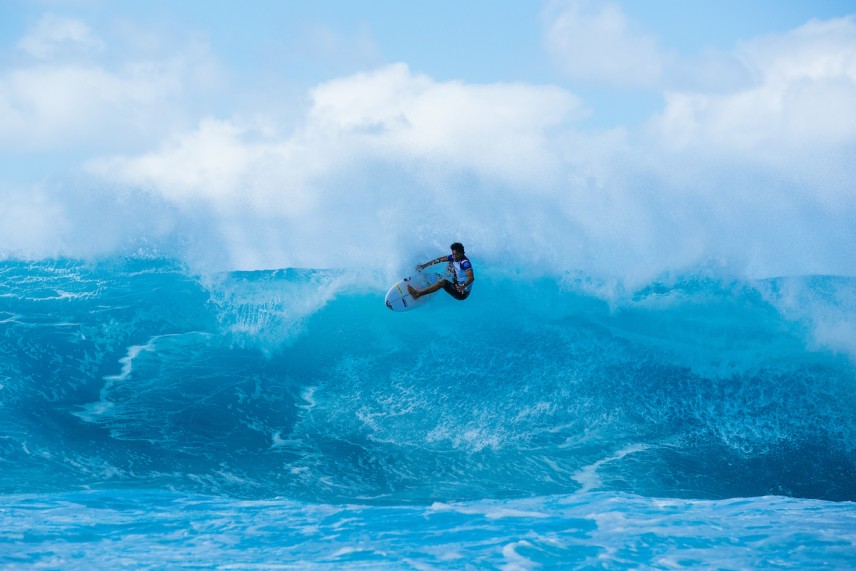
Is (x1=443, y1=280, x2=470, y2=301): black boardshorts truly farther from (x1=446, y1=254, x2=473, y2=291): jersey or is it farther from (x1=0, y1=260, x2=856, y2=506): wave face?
(x1=0, y1=260, x2=856, y2=506): wave face

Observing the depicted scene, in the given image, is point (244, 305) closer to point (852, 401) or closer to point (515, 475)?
point (515, 475)

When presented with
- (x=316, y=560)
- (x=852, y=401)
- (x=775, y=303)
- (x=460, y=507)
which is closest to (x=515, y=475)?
(x=460, y=507)

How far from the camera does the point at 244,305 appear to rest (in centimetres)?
1271

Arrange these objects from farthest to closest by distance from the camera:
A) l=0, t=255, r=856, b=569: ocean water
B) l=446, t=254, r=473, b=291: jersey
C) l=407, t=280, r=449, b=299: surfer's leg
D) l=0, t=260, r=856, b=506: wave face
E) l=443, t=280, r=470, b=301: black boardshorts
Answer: l=407, t=280, r=449, b=299: surfer's leg < l=443, t=280, r=470, b=301: black boardshorts < l=446, t=254, r=473, b=291: jersey < l=0, t=260, r=856, b=506: wave face < l=0, t=255, r=856, b=569: ocean water

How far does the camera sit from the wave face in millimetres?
9070

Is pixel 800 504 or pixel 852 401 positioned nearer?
pixel 800 504

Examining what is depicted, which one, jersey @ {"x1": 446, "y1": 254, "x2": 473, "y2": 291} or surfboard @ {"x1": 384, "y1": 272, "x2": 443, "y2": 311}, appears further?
surfboard @ {"x1": 384, "y1": 272, "x2": 443, "y2": 311}

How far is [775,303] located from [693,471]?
5252 millimetres

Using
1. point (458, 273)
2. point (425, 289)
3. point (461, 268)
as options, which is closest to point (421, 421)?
point (425, 289)

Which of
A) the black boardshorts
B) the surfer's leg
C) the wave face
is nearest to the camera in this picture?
the wave face

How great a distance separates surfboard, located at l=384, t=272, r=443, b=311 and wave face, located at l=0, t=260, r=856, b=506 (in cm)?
109

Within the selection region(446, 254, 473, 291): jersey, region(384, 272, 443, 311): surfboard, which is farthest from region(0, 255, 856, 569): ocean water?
region(446, 254, 473, 291): jersey

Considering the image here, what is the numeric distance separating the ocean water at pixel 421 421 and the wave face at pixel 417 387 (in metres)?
0.04

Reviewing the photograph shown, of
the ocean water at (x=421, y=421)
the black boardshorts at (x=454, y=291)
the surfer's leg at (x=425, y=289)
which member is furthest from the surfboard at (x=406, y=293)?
the black boardshorts at (x=454, y=291)
